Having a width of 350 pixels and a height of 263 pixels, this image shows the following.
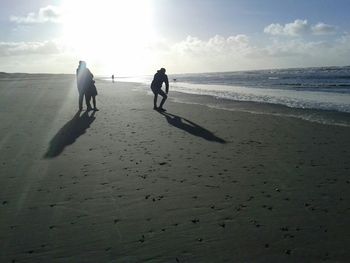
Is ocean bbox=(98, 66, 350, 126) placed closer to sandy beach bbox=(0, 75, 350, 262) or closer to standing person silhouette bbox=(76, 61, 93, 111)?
sandy beach bbox=(0, 75, 350, 262)

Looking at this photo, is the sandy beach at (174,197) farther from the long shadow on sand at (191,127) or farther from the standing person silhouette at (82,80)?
the standing person silhouette at (82,80)

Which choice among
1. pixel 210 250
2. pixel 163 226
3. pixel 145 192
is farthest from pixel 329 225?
pixel 145 192

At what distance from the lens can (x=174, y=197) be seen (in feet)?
23.3

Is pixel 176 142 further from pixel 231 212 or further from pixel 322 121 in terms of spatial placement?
pixel 322 121

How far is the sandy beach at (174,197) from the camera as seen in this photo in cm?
511

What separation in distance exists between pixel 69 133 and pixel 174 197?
25.8 ft

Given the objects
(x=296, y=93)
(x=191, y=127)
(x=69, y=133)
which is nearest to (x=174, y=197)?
(x=69, y=133)

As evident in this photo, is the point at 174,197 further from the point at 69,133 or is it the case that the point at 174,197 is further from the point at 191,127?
the point at 191,127

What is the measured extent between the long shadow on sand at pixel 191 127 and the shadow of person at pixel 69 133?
11.4 feet

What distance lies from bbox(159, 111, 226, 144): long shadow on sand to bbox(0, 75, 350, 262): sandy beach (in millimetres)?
131

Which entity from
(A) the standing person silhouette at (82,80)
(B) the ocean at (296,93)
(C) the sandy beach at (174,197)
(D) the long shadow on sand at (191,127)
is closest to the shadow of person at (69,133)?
(C) the sandy beach at (174,197)

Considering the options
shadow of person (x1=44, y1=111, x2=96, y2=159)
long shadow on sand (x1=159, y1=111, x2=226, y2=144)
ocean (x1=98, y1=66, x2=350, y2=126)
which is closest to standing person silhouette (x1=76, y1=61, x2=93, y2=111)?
shadow of person (x1=44, y1=111, x2=96, y2=159)

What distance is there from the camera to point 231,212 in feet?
20.7

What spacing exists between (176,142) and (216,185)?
14.9 ft
